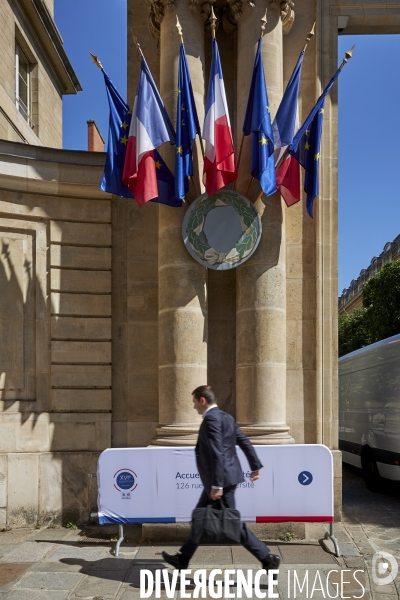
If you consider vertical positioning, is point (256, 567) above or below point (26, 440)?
below

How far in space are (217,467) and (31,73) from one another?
14.7 m

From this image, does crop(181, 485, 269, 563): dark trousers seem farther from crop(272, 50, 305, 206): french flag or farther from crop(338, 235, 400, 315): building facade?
crop(338, 235, 400, 315): building facade

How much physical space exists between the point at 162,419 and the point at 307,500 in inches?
91.5

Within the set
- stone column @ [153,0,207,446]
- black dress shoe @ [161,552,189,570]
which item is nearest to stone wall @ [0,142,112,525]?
stone column @ [153,0,207,446]

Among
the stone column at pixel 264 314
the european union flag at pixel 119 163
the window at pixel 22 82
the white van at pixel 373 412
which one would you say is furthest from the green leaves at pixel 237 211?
the window at pixel 22 82

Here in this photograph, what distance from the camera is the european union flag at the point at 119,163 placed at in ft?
30.5

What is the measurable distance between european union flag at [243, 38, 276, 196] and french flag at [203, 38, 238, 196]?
0.29m

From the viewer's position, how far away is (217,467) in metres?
6.27

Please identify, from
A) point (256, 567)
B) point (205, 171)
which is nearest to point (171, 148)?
point (205, 171)

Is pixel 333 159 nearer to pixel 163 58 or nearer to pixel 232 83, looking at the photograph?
pixel 232 83

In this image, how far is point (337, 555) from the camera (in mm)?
7777

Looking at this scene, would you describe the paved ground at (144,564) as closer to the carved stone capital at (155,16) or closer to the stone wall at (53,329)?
the stone wall at (53,329)

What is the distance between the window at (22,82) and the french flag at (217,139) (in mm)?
9358

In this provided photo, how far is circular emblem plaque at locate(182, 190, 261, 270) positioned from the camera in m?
9.28
